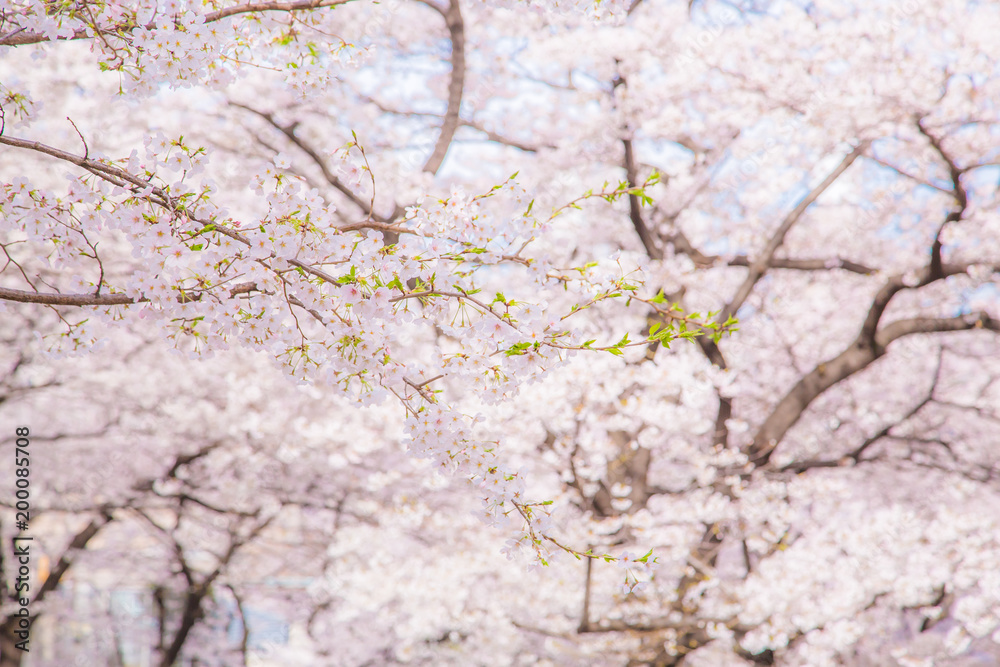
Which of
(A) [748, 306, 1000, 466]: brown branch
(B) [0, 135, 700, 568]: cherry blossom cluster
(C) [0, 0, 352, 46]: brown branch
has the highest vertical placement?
(A) [748, 306, 1000, 466]: brown branch

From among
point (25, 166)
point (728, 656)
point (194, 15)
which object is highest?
point (25, 166)

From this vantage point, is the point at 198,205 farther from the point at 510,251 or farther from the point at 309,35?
the point at 309,35

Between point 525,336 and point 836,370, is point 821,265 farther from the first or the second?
point 525,336

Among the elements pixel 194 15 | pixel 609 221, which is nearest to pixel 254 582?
pixel 609 221

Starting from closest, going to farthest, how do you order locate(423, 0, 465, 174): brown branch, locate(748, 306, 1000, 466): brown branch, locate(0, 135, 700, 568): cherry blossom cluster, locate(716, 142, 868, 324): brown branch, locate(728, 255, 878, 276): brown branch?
locate(0, 135, 700, 568): cherry blossom cluster < locate(423, 0, 465, 174): brown branch < locate(748, 306, 1000, 466): brown branch < locate(716, 142, 868, 324): brown branch < locate(728, 255, 878, 276): brown branch

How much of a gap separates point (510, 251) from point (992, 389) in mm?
11005

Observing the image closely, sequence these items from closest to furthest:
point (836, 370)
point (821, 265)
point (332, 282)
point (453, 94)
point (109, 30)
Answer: point (332, 282)
point (109, 30)
point (453, 94)
point (836, 370)
point (821, 265)

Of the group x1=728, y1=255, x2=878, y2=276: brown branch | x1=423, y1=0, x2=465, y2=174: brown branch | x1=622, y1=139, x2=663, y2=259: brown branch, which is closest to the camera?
x1=423, y1=0, x2=465, y2=174: brown branch

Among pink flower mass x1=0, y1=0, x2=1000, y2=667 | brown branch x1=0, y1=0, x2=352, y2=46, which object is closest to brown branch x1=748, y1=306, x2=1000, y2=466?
pink flower mass x1=0, y1=0, x2=1000, y2=667

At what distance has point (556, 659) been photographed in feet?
33.0

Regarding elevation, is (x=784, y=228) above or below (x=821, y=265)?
above

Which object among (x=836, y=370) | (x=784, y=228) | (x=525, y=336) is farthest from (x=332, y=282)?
(x=836, y=370)

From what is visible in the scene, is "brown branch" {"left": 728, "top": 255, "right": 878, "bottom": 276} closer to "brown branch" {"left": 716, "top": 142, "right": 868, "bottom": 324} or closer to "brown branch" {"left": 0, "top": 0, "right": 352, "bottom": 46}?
"brown branch" {"left": 716, "top": 142, "right": 868, "bottom": 324}

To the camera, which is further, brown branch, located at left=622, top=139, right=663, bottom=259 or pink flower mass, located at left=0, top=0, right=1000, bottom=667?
brown branch, located at left=622, top=139, right=663, bottom=259
